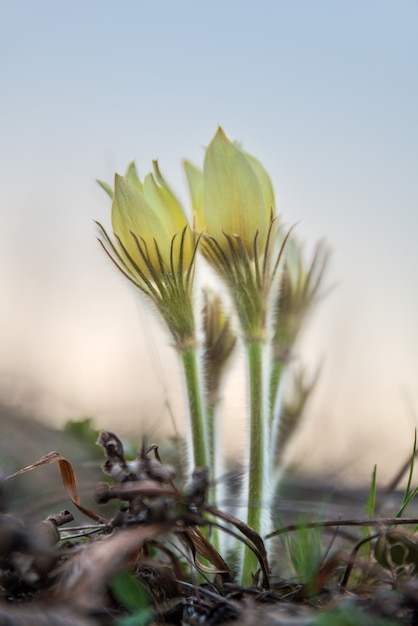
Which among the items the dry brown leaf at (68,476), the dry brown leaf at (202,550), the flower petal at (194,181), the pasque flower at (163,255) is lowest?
the dry brown leaf at (202,550)

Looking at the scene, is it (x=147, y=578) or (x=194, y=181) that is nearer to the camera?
(x=147, y=578)

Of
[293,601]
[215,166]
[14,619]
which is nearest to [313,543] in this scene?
[293,601]

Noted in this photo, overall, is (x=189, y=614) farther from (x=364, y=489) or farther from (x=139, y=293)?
(x=364, y=489)

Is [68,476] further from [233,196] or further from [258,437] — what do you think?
[233,196]

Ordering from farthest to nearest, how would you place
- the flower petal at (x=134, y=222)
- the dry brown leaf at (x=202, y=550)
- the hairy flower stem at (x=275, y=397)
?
the hairy flower stem at (x=275, y=397)
the flower petal at (x=134, y=222)
the dry brown leaf at (x=202, y=550)

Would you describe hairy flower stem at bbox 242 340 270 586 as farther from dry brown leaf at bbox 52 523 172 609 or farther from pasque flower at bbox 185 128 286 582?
dry brown leaf at bbox 52 523 172 609

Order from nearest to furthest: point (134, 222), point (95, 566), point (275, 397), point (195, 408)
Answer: point (95, 566)
point (134, 222)
point (195, 408)
point (275, 397)

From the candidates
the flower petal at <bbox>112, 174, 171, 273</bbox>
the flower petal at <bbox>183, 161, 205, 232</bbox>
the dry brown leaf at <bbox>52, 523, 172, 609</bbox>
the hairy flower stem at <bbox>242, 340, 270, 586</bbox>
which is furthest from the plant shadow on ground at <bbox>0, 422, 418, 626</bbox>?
the flower petal at <bbox>183, 161, 205, 232</bbox>

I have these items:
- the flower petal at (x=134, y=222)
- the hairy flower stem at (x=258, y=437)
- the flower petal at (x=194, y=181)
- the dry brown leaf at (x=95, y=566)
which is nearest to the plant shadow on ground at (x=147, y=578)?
the dry brown leaf at (x=95, y=566)

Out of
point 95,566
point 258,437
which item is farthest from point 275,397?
point 95,566

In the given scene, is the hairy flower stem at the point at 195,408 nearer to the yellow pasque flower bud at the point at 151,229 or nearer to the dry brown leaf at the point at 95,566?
the yellow pasque flower bud at the point at 151,229
